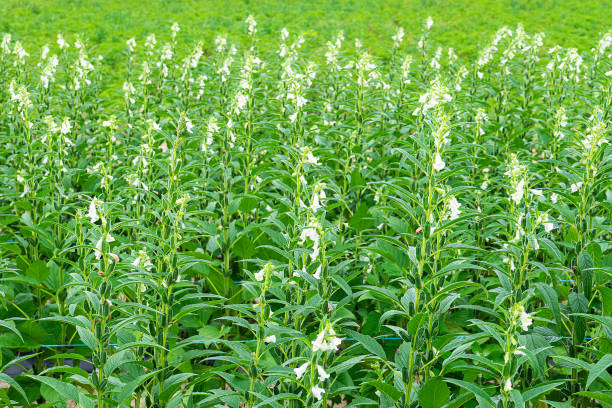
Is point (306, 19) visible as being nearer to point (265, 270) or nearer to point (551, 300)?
point (551, 300)

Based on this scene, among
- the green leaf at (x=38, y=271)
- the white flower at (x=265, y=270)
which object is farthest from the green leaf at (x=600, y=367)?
the green leaf at (x=38, y=271)

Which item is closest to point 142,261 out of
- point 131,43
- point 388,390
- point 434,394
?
point 388,390

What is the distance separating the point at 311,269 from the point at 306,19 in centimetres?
1336

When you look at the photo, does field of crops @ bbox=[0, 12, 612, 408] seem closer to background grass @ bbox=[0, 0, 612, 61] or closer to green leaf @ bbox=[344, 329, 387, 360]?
green leaf @ bbox=[344, 329, 387, 360]

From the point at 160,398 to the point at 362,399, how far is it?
2.97 ft

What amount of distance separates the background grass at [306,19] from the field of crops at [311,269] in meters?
7.88

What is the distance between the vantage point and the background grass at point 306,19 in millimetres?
13688

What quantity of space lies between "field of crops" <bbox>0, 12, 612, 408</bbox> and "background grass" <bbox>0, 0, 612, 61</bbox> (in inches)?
310

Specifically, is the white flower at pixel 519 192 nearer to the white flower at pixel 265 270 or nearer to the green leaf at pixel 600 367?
the green leaf at pixel 600 367

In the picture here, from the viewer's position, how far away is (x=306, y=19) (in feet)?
50.6

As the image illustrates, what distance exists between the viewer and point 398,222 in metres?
3.96

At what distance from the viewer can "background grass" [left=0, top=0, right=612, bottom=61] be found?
44.9ft

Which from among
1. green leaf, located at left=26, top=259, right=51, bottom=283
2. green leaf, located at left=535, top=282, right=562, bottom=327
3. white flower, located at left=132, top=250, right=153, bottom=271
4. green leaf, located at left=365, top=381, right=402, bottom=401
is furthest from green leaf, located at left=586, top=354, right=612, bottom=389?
green leaf, located at left=26, top=259, right=51, bottom=283

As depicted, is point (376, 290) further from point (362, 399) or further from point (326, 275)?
point (362, 399)
